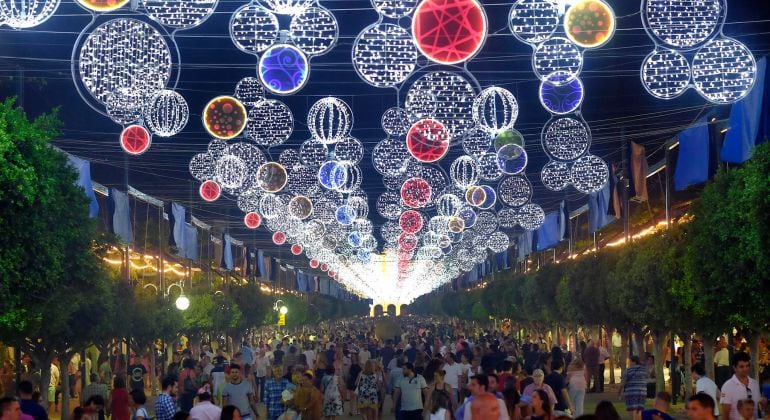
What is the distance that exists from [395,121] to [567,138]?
3.34 meters

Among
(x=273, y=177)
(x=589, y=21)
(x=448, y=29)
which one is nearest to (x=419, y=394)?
(x=589, y=21)

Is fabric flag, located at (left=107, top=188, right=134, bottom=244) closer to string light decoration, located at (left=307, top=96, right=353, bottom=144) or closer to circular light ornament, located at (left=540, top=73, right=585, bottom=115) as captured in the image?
string light decoration, located at (left=307, top=96, right=353, bottom=144)

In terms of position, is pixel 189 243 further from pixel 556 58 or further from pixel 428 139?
pixel 556 58

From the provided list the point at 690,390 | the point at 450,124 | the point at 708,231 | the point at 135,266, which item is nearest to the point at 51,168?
the point at 450,124

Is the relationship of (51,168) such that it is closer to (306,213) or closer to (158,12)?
(158,12)

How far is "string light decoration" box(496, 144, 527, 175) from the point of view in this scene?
79.8 ft

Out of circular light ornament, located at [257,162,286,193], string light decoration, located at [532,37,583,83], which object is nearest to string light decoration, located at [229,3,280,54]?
string light decoration, located at [532,37,583,83]

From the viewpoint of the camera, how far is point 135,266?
157 ft

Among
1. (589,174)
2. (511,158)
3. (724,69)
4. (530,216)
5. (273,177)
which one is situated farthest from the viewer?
(530,216)

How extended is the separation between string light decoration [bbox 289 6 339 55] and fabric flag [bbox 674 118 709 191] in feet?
45.0

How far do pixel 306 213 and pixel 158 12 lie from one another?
20861 mm

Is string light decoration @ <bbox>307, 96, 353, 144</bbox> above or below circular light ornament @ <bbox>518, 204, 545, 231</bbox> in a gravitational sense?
below

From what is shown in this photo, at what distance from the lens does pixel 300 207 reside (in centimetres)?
3406

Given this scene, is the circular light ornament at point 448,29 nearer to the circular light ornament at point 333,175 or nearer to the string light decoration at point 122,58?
the string light decoration at point 122,58
